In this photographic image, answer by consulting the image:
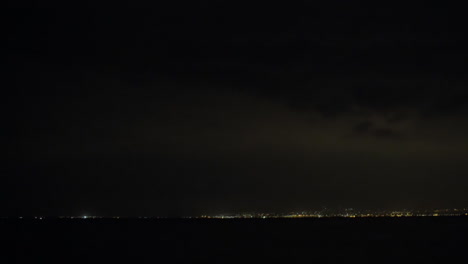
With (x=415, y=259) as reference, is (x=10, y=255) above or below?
above

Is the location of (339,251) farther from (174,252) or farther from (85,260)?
(85,260)

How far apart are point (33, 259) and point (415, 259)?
2476 cm

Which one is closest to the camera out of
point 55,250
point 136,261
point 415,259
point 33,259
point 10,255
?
point 415,259

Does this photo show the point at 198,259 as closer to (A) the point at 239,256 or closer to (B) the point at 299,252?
(A) the point at 239,256

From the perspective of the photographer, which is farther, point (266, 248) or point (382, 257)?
point (266, 248)

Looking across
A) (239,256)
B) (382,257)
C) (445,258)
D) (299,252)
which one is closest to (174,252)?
(239,256)

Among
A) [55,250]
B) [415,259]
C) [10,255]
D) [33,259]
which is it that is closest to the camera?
[415,259]

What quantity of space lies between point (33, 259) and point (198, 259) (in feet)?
37.7

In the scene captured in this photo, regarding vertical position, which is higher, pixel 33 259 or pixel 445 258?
pixel 33 259

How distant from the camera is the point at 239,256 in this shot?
4072 cm

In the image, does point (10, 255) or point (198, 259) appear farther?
point (10, 255)

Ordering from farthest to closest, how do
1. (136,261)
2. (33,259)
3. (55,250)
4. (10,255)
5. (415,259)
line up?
(55,250)
(10,255)
(33,259)
(136,261)
(415,259)

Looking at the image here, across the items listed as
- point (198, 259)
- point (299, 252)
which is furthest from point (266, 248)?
point (198, 259)

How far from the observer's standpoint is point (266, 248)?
4716 centimetres
